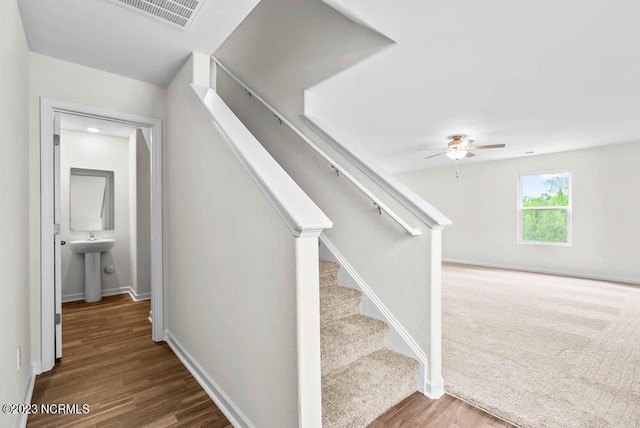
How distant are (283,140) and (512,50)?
2.04 m

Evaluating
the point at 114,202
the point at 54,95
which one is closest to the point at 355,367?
the point at 54,95

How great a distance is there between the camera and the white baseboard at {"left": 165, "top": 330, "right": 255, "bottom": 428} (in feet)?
5.28

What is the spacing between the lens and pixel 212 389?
190 centimetres

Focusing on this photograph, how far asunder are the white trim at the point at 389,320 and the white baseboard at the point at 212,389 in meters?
1.06

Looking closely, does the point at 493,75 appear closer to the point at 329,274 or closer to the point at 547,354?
the point at 329,274

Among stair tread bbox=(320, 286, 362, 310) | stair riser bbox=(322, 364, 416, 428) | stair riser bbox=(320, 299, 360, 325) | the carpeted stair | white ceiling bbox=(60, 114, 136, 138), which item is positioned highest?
white ceiling bbox=(60, 114, 136, 138)

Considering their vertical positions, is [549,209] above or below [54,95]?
below

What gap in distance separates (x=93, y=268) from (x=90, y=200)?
104 cm

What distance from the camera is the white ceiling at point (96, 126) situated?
150 inches

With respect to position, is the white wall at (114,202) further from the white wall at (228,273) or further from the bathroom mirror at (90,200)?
the white wall at (228,273)

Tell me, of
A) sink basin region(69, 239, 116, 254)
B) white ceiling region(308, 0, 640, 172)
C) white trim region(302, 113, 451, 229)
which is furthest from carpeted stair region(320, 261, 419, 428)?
sink basin region(69, 239, 116, 254)

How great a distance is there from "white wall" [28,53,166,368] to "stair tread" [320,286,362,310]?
217cm

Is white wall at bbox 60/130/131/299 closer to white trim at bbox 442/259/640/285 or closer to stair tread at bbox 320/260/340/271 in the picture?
stair tread at bbox 320/260/340/271

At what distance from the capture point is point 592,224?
530 cm
